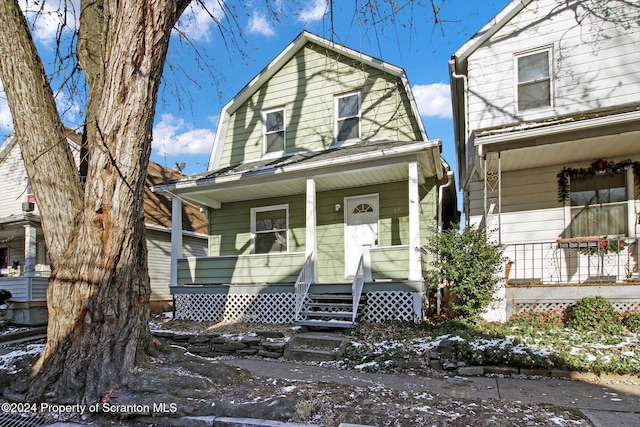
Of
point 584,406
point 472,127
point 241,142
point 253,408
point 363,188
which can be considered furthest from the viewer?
point 241,142

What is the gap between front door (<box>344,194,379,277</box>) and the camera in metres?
A: 9.30

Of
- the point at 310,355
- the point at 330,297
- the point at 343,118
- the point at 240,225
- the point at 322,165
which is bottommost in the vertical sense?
the point at 310,355

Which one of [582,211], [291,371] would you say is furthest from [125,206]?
[582,211]

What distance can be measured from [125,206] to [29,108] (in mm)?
1404

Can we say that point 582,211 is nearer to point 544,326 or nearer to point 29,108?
point 544,326

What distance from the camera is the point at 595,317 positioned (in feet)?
19.5

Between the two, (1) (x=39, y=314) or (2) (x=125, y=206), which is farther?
(1) (x=39, y=314)

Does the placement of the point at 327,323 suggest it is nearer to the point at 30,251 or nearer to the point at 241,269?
the point at 241,269

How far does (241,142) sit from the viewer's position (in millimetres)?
10875

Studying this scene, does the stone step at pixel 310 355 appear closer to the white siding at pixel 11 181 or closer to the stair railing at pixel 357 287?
the stair railing at pixel 357 287

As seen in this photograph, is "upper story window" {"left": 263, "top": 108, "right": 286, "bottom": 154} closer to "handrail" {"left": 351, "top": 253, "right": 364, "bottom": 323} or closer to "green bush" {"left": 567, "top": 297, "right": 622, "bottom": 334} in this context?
"handrail" {"left": 351, "top": 253, "right": 364, "bottom": 323}

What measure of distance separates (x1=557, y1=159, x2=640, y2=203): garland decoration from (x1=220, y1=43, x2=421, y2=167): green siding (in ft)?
10.2

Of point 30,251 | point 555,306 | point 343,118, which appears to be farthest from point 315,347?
point 30,251

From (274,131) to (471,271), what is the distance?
637 cm
